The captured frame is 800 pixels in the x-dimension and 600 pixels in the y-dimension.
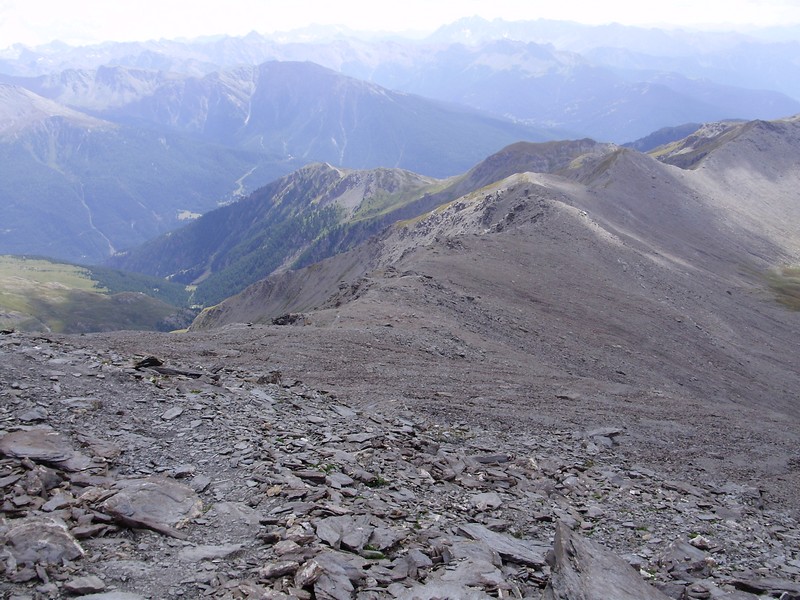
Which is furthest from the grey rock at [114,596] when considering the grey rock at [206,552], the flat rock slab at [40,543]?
the grey rock at [206,552]

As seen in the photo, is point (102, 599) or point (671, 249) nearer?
point (102, 599)

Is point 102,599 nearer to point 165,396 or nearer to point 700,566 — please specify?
point 165,396

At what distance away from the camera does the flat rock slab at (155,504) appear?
1222 centimetres

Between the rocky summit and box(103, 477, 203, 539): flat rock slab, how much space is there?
5cm

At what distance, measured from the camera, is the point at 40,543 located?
10.8 m

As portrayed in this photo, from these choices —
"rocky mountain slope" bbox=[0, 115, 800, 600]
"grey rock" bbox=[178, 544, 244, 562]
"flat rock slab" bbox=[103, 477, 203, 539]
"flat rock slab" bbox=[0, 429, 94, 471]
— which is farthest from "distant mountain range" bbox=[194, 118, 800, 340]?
"grey rock" bbox=[178, 544, 244, 562]

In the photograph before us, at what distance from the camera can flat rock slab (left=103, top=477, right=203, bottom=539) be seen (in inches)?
481

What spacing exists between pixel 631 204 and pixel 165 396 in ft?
276

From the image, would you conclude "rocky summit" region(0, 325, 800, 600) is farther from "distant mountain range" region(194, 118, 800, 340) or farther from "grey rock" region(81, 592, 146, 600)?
"distant mountain range" region(194, 118, 800, 340)

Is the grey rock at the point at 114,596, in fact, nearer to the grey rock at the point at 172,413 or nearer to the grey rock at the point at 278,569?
the grey rock at the point at 278,569

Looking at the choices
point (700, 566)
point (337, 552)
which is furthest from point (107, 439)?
point (700, 566)

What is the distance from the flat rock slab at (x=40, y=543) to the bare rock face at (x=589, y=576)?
8919mm

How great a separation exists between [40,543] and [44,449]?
4.07m

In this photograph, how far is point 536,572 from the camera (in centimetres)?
1265
